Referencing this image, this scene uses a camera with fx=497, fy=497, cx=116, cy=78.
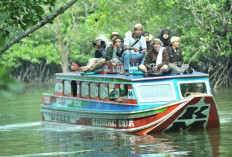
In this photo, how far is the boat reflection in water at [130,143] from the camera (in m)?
9.55

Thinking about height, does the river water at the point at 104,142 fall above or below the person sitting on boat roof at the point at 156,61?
below

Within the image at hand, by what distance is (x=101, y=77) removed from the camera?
13258 mm

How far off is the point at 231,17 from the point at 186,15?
163 inches

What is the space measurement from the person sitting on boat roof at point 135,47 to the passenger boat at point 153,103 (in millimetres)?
430

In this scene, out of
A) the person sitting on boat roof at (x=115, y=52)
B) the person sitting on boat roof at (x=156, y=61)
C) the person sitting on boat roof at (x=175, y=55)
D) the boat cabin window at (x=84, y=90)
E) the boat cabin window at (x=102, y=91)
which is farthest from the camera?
the boat cabin window at (x=84, y=90)

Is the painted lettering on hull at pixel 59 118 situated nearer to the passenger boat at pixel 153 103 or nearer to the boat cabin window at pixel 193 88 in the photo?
the passenger boat at pixel 153 103

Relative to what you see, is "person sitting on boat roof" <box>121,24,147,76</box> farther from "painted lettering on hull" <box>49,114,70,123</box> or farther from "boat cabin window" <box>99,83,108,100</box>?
"painted lettering on hull" <box>49,114,70,123</box>

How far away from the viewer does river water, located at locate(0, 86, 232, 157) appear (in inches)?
379

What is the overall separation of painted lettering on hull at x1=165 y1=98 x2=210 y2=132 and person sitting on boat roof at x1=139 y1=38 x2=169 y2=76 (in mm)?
1161

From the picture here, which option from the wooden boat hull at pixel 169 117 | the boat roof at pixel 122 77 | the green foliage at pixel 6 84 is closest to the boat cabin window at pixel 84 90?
the boat roof at pixel 122 77

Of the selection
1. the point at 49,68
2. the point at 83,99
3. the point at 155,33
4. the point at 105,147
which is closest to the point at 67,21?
the point at 49,68

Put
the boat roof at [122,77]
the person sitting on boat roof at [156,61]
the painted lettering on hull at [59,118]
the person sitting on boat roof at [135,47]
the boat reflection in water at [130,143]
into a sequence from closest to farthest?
the boat reflection in water at [130,143] → the boat roof at [122,77] → the person sitting on boat roof at [156,61] → the person sitting on boat roof at [135,47] → the painted lettering on hull at [59,118]

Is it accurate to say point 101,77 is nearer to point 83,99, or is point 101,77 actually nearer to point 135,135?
point 83,99

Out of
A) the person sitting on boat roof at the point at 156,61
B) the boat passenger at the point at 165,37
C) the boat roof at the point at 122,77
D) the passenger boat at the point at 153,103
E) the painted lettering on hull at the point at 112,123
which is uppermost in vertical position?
the boat passenger at the point at 165,37
